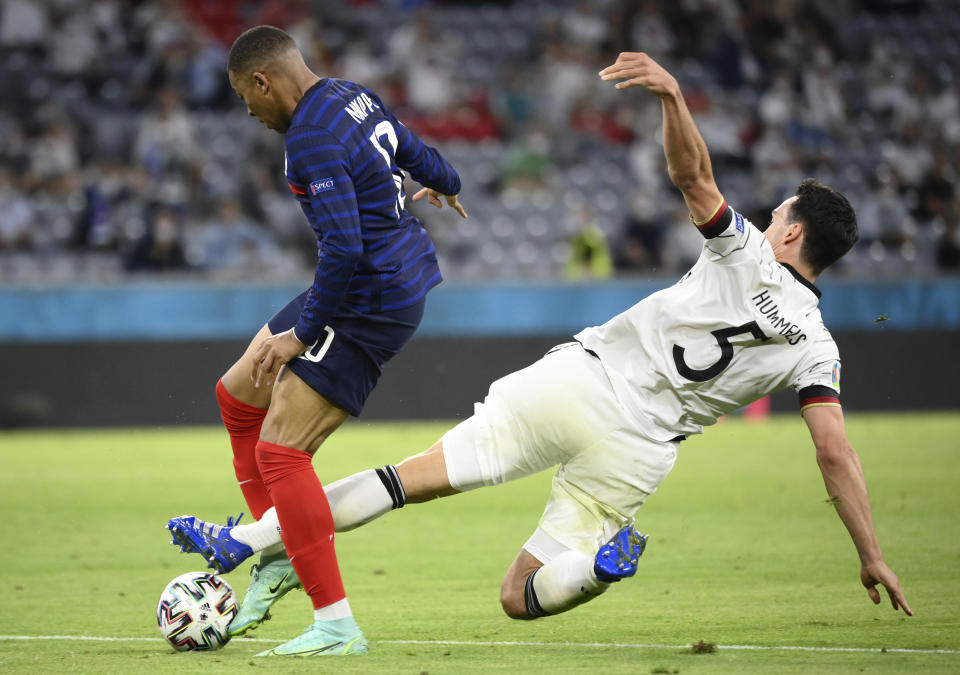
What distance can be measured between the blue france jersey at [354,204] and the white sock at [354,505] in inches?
23.3

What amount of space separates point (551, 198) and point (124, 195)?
17.3 feet

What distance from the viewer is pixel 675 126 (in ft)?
13.6

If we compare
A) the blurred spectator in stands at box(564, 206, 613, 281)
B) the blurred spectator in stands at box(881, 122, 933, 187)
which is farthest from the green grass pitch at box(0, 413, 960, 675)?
the blurred spectator in stands at box(881, 122, 933, 187)

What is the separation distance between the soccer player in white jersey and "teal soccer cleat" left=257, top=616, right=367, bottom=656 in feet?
1.27

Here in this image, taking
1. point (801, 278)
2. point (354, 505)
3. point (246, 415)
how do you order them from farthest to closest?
point (246, 415) → point (354, 505) → point (801, 278)

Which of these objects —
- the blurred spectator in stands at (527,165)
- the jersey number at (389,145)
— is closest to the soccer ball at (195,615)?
the jersey number at (389,145)

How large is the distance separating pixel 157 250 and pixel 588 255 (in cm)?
496

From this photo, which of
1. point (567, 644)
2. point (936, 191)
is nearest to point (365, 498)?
point (567, 644)

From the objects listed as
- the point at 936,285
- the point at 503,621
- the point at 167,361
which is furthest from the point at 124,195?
the point at 503,621

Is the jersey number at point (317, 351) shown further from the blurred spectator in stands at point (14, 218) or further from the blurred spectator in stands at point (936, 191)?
the blurred spectator in stands at point (936, 191)

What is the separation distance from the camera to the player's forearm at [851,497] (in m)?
4.32

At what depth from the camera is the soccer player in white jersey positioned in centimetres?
448

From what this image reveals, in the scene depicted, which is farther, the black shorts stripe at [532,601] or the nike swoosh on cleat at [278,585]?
the nike swoosh on cleat at [278,585]

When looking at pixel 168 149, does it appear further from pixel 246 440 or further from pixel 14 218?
pixel 246 440
